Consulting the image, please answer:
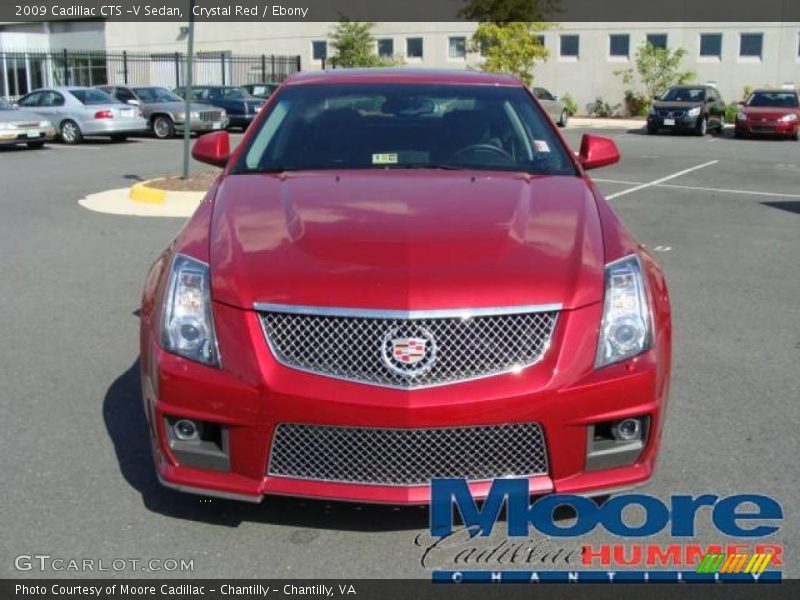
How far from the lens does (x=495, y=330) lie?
3273 mm

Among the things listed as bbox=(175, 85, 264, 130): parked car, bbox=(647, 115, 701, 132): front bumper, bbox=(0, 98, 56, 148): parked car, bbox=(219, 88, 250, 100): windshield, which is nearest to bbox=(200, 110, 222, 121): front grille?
bbox=(175, 85, 264, 130): parked car

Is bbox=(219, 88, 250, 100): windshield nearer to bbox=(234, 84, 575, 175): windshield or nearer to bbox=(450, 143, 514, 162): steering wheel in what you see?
bbox=(234, 84, 575, 175): windshield

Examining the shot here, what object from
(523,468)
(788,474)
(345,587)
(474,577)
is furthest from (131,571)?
(788,474)

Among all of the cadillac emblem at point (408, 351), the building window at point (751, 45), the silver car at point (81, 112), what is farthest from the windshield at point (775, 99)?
the cadillac emblem at point (408, 351)

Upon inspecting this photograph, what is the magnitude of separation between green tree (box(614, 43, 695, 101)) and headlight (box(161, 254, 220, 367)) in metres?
40.8

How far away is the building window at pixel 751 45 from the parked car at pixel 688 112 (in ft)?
39.7

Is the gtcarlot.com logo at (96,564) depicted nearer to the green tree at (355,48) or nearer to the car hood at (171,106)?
the car hood at (171,106)

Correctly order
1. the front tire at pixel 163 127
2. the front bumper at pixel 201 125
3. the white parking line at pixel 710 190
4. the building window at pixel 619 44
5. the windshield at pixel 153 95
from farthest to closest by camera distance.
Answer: the building window at pixel 619 44, the windshield at pixel 153 95, the front tire at pixel 163 127, the front bumper at pixel 201 125, the white parking line at pixel 710 190

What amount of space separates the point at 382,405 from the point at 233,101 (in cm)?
2695

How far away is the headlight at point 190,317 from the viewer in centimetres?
337

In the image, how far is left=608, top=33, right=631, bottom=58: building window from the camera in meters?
45.1

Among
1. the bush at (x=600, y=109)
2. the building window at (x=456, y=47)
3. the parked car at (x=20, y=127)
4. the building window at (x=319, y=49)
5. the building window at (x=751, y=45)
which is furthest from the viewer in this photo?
the building window at (x=319, y=49)

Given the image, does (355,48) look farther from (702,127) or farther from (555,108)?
(702,127)

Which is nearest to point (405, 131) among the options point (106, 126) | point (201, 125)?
point (106, 126)
